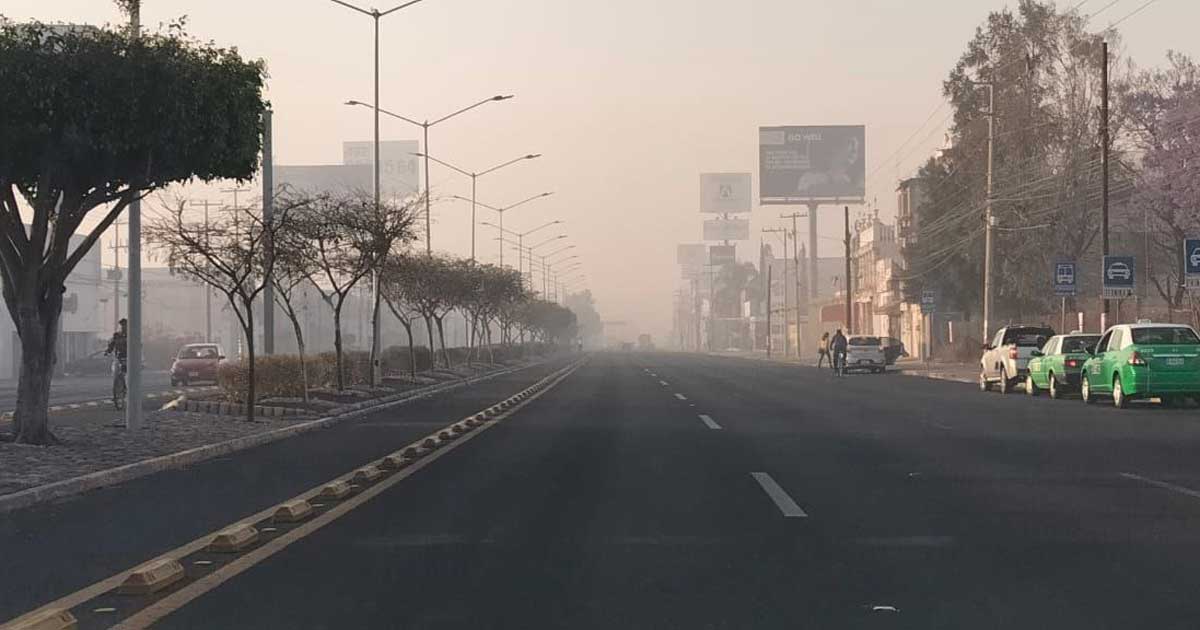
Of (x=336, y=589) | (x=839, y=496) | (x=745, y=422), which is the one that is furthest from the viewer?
(x=745, y=422)

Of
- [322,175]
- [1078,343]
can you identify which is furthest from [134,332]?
[322,175]

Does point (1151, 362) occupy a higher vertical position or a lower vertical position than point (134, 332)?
lower

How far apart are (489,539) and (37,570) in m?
3.10

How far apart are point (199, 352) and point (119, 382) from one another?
15.8 meters

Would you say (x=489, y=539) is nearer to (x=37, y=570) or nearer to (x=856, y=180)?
(x=37, y=570)

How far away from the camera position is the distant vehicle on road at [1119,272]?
3262 centimetres

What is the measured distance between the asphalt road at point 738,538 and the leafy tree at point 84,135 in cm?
395

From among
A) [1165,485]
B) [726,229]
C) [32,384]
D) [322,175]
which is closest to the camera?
[1165,485]

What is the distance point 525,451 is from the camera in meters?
16.4

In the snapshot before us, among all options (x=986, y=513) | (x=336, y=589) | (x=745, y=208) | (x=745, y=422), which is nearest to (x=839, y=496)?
(x=986, y=513)

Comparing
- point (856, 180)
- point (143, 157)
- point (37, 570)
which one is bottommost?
point (37, 570)

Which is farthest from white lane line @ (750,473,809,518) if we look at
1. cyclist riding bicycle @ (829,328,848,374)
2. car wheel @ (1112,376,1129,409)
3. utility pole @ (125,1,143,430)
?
cyclist riding bicycle @ (829,328,848,374)

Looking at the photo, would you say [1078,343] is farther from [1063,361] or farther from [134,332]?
[134,332]

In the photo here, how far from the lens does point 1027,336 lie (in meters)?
33.7
